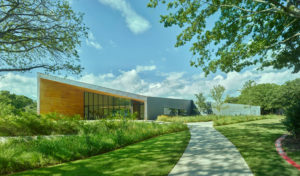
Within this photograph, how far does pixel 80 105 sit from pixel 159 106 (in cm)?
1352

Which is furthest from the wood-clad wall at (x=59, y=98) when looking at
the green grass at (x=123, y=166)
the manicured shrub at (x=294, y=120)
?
the manicured shrub at (x=294, y=120)

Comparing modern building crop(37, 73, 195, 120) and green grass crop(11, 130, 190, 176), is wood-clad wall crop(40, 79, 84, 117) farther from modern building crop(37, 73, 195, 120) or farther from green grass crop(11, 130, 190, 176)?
green grass crop(11, 130, 190, 176)

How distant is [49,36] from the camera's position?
25.5ft

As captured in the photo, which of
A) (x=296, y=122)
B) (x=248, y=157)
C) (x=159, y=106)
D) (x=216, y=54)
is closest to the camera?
(x=248, y=157)

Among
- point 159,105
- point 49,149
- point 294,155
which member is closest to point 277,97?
point 159,105

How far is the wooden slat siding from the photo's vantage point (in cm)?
2159

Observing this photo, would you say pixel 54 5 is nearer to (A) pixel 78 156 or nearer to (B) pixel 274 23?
(A) pixel 78 156

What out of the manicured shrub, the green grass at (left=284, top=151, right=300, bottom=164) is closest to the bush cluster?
the green grass at (left=284, top=151, right=300, bottom=164)

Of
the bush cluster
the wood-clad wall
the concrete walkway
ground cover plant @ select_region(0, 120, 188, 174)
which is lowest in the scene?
the concrete walkway

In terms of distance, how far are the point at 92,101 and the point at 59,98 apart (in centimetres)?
528

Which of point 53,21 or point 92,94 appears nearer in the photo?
point 53,21

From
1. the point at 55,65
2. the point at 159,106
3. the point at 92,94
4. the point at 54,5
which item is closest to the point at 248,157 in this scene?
the point at 55,65

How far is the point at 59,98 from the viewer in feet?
76.2

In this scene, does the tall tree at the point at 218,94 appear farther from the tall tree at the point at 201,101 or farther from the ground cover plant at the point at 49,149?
the ground cover plant at the point at 49,149
